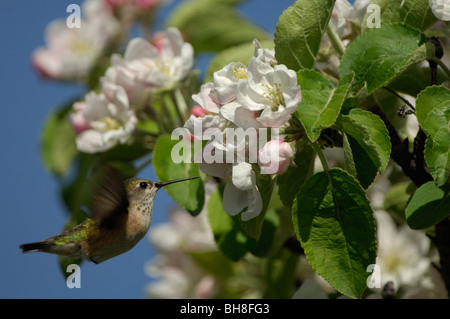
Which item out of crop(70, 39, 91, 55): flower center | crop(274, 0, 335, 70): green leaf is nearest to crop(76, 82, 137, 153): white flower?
crop(274, 0, 335, 70): green leaf

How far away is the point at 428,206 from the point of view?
1141mm

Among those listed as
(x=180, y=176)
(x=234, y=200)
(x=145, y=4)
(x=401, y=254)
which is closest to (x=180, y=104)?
(x=180, y=176)

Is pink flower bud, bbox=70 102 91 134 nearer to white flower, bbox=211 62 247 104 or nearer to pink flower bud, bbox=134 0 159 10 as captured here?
white flower, bbox=211 62 247 104

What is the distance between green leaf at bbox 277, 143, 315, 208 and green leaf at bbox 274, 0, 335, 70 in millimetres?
176

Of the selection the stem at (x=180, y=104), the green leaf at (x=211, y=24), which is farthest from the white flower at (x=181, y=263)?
the green leaf at (x=211, y=24)

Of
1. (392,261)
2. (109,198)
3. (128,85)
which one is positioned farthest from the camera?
(392,261)

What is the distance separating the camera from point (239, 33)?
7.43 feet

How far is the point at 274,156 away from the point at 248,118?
80mm

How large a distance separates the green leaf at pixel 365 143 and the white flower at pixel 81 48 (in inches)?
65.4

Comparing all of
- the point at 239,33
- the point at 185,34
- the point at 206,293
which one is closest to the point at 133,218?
the point at 206,293

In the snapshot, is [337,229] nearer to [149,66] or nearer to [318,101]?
[318,101]

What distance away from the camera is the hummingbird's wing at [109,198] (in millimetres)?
1365

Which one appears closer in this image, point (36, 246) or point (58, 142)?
point (36, 246)

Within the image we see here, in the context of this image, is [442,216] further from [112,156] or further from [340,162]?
[112,156]
